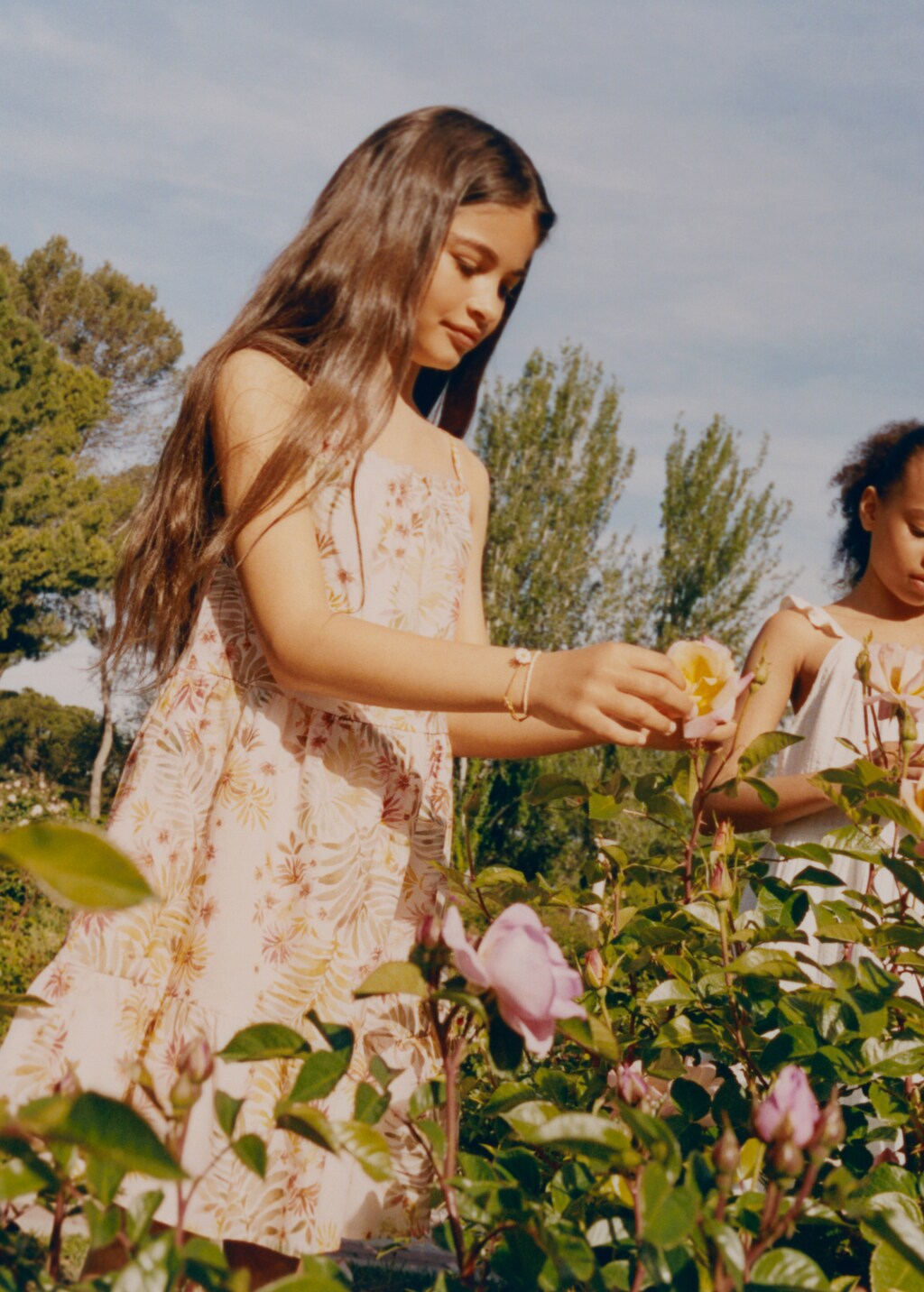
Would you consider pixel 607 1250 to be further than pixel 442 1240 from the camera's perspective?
Yes

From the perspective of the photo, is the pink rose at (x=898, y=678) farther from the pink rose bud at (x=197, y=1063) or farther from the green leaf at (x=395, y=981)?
the pink rose bud at (x=197, y=1063)

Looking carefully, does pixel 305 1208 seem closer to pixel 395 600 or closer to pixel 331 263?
pixel 395 600

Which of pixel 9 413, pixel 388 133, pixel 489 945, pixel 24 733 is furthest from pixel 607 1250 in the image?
pixel 24 733

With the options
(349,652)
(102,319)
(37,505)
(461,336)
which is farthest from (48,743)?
(349,652)

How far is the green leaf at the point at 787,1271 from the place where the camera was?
1.63 ft

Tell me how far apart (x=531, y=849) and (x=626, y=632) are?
13.3 feet

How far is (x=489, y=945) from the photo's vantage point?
581 millimetres

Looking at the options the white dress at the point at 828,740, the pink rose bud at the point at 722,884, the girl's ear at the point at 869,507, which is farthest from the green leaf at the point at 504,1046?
the girl's ear at the point at 869,507

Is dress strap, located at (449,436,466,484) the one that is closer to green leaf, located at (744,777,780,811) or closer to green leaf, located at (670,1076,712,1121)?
green leaf, located at (744,777,780,811)

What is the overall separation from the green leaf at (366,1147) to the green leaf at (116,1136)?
14 cm

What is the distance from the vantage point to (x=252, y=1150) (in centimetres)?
50

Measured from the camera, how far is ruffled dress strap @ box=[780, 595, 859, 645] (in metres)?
1.97

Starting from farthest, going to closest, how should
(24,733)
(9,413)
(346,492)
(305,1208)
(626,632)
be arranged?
(24,733) → (9,413) → (626,632) → (346,492) → (305,1208)

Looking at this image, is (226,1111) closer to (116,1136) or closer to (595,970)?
(116,1136)
